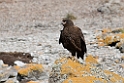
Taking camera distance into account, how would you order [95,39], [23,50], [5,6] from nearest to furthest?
[23,50]
[95,39]
[5,6]

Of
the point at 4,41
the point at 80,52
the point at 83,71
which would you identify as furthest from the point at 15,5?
the point at 83,71

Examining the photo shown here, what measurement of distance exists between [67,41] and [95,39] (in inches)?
358

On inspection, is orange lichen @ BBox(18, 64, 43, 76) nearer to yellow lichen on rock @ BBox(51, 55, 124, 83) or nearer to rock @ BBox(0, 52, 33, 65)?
rock @ BBox(0, 52, 33, 65)

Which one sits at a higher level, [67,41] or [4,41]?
[67,41]

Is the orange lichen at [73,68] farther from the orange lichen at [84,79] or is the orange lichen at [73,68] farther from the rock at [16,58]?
the rock at [16,58]

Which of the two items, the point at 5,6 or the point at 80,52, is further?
the point at 5,6

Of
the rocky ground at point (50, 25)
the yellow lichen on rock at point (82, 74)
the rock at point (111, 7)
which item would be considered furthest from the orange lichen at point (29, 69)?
the rock at point (111, 7)

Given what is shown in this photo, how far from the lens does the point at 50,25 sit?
29172 millimetres

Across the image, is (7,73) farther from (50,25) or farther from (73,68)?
(50,25)

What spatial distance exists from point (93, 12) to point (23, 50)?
16.7 m

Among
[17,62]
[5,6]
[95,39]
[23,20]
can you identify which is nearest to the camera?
[17,62]

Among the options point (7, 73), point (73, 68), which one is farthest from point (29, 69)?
point (73, 68)

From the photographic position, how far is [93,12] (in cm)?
3350

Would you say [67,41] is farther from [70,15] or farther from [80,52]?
[70,15]
